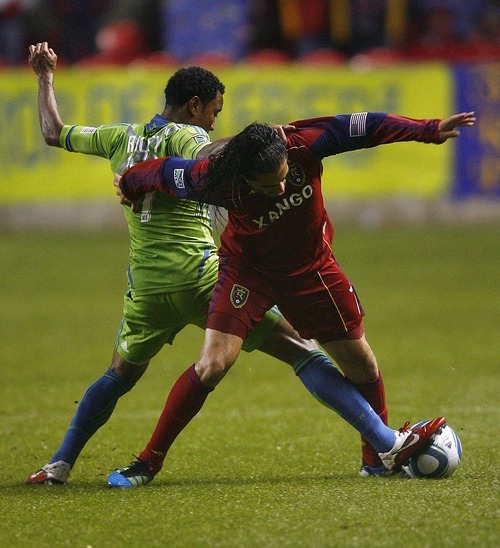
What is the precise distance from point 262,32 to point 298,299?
1434cm

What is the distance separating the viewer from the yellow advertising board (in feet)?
56.6

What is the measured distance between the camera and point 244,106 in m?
17.4

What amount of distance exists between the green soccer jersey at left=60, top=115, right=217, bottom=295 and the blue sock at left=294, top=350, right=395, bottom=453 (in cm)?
69

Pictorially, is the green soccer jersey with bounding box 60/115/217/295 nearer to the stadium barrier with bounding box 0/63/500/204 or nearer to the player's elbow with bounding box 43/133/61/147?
the player's elbow with bounding box 43/133/61/147

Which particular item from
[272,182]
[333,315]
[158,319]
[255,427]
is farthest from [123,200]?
[255,427]

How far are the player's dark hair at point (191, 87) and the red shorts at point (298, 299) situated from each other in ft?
2.73

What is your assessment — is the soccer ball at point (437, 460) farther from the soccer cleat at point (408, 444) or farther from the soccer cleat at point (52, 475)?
the soccer cleat at point (52, 475)

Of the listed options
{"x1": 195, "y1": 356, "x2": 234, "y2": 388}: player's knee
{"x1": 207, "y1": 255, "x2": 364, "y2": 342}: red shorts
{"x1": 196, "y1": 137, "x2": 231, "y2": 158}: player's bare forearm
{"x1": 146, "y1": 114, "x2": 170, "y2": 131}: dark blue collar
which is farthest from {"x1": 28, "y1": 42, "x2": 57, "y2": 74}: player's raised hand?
{"x1": 195, "y1": 356, "x2": 234, "y2": 388}: player's knee

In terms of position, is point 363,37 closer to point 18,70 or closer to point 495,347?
point 18,70

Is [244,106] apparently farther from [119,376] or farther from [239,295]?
[239,295]

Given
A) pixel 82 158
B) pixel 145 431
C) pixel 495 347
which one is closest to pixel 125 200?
pixel 145 431

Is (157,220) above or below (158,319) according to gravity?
above

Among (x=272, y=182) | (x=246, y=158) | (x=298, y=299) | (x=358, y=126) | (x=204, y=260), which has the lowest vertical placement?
(x=298, y=299)

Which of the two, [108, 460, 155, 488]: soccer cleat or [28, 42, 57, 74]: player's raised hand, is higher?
[28, 42, 57, 74]: player's raised hand
